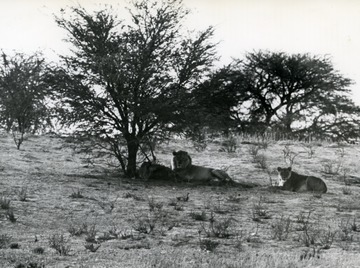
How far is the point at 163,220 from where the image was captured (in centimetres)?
986

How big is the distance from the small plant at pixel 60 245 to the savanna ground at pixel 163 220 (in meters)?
0.02

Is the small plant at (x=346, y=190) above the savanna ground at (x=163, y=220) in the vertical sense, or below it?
above

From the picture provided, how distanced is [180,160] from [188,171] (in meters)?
0.40

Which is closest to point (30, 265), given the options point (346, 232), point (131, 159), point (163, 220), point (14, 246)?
point (14, 246)

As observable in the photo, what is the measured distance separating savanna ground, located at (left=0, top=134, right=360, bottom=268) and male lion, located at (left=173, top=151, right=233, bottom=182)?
0.57 metres

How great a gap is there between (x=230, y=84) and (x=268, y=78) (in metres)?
24.9

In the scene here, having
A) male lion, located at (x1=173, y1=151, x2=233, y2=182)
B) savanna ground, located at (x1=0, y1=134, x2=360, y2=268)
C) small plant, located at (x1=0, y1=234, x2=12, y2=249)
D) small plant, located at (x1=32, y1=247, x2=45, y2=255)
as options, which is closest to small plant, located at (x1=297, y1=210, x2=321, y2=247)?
savanna ground, located at (x1=0, y1=134, x2=360, y2=268)

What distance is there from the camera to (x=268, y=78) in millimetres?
40688

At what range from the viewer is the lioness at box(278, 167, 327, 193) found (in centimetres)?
1398

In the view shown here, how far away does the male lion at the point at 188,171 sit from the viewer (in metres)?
15.3

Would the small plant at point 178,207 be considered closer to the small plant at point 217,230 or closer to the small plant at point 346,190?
the small plant at point 217,230

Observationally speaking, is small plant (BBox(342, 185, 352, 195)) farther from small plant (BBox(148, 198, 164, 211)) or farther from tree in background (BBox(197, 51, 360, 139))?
tree in background (BBox(197, 51, 360, 139))

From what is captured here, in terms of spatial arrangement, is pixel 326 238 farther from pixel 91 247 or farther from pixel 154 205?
pixel 154 205

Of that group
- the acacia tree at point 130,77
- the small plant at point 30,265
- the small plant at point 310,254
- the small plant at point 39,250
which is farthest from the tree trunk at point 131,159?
the small plant at point 30,265
